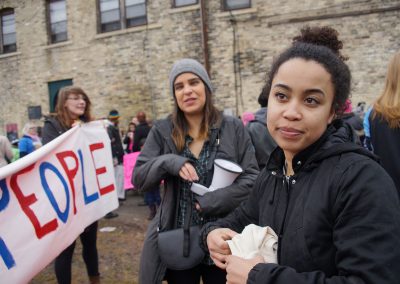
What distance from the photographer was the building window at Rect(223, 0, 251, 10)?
1160 centimetres

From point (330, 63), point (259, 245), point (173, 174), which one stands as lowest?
point (259, 245)

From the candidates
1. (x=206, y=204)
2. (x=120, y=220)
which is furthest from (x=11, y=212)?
(x=120, y=220)

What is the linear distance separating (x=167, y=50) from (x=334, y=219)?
465 inches

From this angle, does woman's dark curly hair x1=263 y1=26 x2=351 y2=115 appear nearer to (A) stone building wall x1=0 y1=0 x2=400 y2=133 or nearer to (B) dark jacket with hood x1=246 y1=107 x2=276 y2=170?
(B) dark jacket with hood x1=246 y1=107 x2=276 y2=170

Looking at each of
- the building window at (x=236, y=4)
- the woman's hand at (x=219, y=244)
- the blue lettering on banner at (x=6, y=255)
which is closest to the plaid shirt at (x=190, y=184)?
the woman's hand at (x=219, y=244)

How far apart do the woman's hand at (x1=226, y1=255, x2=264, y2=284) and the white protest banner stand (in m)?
1.70

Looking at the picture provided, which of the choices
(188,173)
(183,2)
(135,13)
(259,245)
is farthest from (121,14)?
(259,245)

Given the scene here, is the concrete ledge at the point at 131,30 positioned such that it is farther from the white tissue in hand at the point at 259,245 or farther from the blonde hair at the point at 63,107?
the white tissue in hand at the point at 259,245

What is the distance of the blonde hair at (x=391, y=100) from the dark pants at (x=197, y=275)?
1592mm

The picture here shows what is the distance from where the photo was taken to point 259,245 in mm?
1188

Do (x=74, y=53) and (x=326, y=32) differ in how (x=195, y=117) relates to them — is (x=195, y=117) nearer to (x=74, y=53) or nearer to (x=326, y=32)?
(x=326, y=32)

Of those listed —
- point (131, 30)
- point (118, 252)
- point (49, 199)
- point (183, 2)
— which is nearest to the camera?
point (49, 199)

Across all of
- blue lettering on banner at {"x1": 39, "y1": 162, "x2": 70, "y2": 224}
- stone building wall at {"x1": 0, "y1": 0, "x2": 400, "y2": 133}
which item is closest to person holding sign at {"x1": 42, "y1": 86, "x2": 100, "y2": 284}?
blue lettering on banner at {"x1": 39, "y1": 162, "x2": 70, "y2": 224}

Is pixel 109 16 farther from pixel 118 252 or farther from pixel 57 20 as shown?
pixel 118 252
